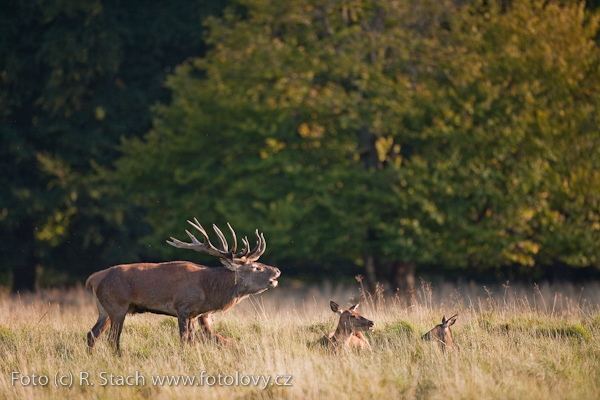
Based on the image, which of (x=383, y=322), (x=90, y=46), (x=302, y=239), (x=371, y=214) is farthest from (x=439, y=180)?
(x=90, y=46)

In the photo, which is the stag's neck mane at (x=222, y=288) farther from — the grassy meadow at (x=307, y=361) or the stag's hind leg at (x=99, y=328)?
the stag's hind leg at (x=99, y=328)

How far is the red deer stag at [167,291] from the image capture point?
8.34 meters

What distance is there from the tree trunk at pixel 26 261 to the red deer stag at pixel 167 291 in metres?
13.9

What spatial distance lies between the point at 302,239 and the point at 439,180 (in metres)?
3.50

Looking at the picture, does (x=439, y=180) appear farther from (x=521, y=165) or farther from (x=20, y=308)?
(x=20, y=308)

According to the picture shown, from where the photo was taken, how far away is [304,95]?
16891 mm

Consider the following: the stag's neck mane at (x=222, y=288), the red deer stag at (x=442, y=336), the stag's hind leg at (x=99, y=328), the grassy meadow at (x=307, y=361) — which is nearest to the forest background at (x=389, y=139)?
the grassy meadow at (x=307, y=361)

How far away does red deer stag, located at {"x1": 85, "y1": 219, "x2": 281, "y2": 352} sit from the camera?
8.34 metres

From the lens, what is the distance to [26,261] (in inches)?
846

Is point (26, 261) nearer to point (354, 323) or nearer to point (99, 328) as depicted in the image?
point (99, 328)

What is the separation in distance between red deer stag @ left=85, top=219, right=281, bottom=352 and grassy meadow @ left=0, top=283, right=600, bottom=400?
14.6 inches

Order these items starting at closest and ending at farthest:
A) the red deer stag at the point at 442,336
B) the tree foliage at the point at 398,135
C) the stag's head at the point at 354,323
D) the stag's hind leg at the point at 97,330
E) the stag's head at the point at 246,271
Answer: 1. the red deer stag at the point at 442,336
2. the stag's head at the point at 354,323
3. the stag's hind leg at the point at 97,330
4. the stag's head at the point at 246,271
5. the tree foliage at the point at 398,135

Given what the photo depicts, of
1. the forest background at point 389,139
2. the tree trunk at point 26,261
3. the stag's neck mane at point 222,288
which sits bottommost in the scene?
the tree trunk at point 26,261

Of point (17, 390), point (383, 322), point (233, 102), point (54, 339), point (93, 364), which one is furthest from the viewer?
point (233, 102)
